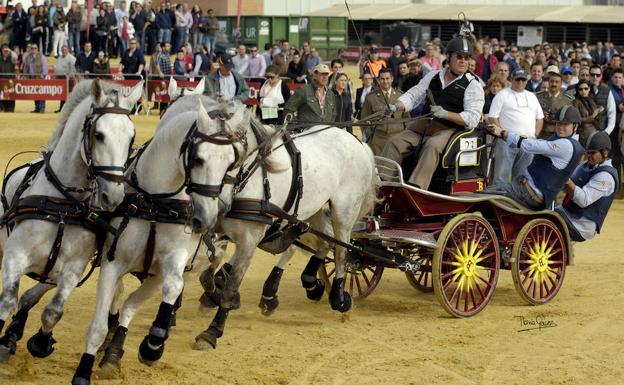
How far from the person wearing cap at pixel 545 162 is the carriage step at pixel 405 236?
3.58 feet

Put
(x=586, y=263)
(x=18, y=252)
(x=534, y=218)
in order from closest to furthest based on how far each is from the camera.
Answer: (x=18, y=252)
(x=534, y=218)
(x=586, y=263)

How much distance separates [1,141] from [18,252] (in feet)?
49.8

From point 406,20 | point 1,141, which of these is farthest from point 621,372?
point 406,20

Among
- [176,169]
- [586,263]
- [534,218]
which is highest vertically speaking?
[176,169]

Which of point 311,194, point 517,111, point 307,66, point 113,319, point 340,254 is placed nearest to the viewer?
point 113,319

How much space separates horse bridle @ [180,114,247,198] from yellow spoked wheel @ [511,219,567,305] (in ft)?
12.4

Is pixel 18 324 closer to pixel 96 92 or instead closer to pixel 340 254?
pixel 96 92

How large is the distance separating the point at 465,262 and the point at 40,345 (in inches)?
158

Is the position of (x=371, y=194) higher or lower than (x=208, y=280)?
higher

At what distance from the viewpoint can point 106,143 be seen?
7.17m

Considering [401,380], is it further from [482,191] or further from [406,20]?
[406,20]

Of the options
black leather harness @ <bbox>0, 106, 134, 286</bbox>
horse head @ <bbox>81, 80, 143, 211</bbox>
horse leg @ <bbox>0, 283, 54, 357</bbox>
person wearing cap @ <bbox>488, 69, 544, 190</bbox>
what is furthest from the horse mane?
person wearing cap @ <bbox>488, 69, 544, 190</bbox>

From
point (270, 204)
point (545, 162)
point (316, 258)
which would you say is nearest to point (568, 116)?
point (545, 162)

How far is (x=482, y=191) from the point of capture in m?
10.6
